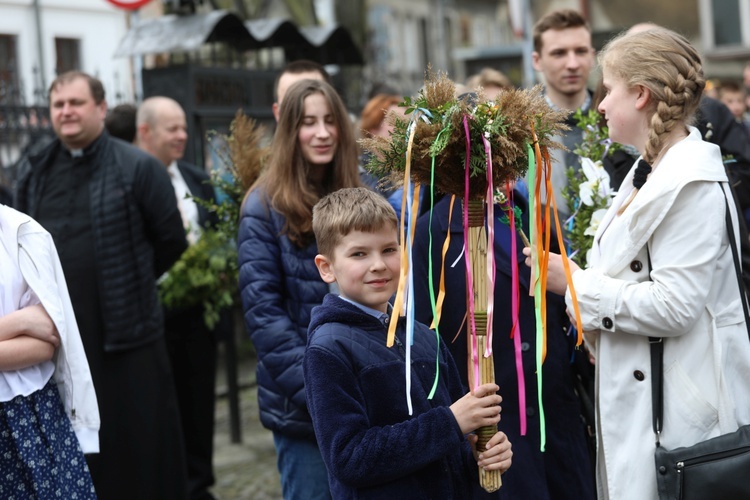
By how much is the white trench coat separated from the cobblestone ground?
12.9ft

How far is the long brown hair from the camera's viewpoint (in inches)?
177

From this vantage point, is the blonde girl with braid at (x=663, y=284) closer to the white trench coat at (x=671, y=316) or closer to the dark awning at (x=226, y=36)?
the white trench coat at (x=671, y=316)

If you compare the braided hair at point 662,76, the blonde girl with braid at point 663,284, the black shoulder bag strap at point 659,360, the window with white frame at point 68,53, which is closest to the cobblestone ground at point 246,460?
the blonde girl with braid at point 663,284

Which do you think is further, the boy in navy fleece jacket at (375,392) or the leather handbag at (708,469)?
the leather handbag at (708,469)

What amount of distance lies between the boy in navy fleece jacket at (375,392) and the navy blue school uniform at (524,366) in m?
0.67

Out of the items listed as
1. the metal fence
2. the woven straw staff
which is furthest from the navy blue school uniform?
the metal fence

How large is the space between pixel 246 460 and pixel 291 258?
4043mm

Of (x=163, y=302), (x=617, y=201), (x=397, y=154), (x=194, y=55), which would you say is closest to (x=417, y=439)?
(x=397, y=154)

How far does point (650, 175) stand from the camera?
11.7ft

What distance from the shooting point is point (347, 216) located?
325cm

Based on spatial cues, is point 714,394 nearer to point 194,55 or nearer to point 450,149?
point 450,149

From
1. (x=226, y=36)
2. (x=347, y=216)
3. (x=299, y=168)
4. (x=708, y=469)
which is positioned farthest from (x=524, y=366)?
(x=226, y=36)

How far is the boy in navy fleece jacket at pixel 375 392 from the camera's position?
303cm

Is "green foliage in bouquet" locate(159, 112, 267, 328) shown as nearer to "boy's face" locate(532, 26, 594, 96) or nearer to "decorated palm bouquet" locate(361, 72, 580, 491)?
"boy's face" locate(532, 26, 594, 96)
